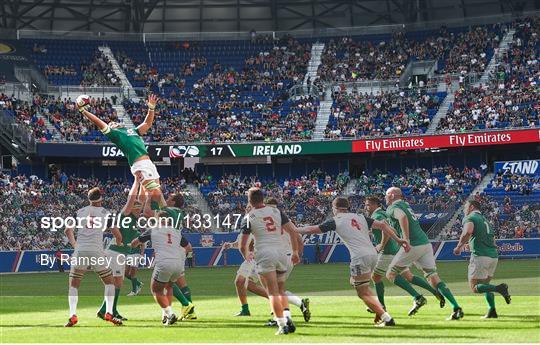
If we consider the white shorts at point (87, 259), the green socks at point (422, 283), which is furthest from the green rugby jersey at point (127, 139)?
the green socks at point (422, 283)

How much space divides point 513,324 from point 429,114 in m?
50.7

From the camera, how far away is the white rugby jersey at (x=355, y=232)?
17.1 meters

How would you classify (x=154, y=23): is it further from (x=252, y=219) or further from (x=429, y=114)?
(x=252, y=219)

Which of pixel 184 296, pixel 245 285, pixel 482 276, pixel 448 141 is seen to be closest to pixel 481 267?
pixel 482 276

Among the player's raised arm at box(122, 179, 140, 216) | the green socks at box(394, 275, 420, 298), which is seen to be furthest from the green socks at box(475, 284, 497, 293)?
the player's raised arm at box(122, 179, 140, 216)

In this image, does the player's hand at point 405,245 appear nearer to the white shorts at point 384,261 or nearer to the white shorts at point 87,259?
the white shorts at point 384,261

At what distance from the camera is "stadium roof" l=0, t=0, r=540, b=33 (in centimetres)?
7556

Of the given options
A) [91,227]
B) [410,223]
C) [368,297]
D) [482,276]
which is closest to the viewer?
[368,297]

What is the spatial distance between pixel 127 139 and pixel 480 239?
23.8 feet

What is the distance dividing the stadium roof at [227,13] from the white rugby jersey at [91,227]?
57.8 meters

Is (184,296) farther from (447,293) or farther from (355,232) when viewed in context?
(447,293)

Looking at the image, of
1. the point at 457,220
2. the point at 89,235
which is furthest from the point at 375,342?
the point at 457,220

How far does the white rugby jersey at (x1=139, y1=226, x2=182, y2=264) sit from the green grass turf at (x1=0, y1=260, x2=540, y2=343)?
1260mm

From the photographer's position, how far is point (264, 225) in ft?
53.5
